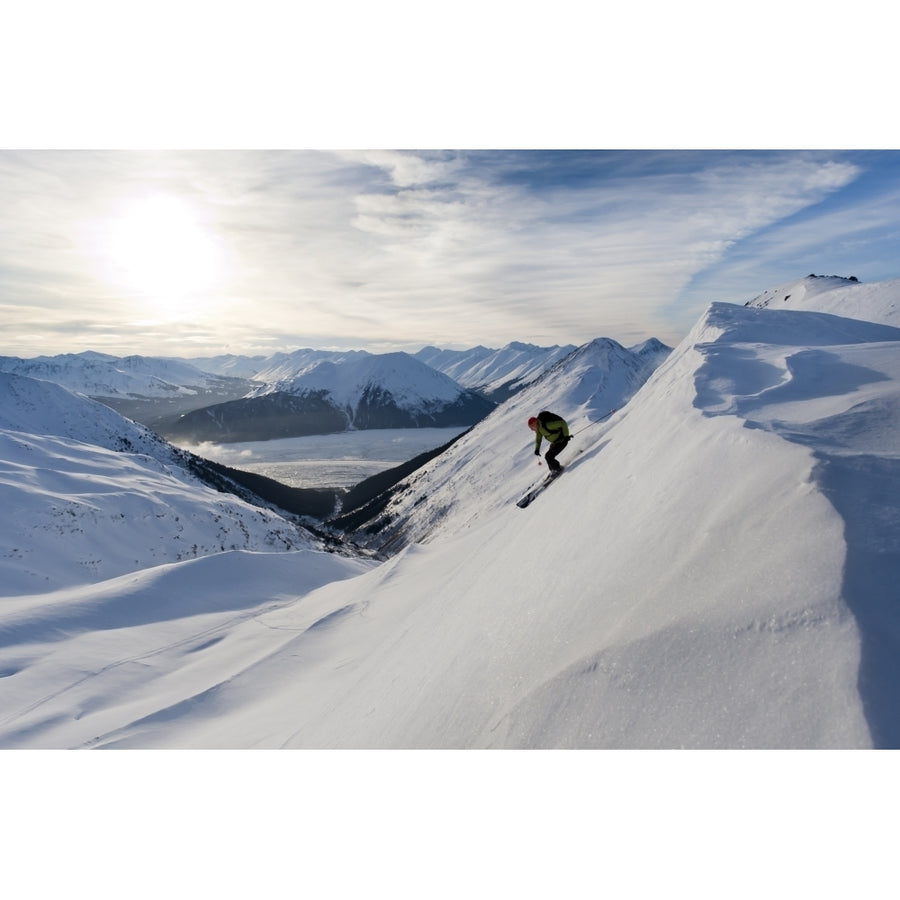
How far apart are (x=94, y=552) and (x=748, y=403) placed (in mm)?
24326

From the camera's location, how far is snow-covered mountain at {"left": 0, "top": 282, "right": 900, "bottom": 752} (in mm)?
3006

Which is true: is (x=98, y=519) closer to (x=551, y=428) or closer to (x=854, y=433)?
(x=551, y=428)

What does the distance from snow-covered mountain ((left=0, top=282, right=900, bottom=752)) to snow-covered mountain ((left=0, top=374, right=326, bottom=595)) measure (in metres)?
7.66

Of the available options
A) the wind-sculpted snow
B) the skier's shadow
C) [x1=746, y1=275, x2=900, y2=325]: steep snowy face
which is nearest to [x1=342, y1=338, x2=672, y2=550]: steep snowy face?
[x1=746, y1=275, x2=900, y2=325]: steep snowy face

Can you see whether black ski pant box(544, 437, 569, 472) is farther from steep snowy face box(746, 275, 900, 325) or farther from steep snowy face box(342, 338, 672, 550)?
steep snowy face box(342, 338, 672, 550)

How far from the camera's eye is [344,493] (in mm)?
115938

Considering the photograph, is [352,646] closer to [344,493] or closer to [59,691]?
[59,691]

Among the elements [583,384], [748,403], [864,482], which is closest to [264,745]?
[864,482]

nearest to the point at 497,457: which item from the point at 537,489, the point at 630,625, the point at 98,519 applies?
the point at 98,519

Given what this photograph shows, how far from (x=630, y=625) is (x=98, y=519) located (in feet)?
86.1

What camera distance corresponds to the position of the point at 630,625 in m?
3.67

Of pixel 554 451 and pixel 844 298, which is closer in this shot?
pixel 554 451

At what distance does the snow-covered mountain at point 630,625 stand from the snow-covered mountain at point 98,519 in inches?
302

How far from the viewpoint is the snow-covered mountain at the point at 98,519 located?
18.3 meters
